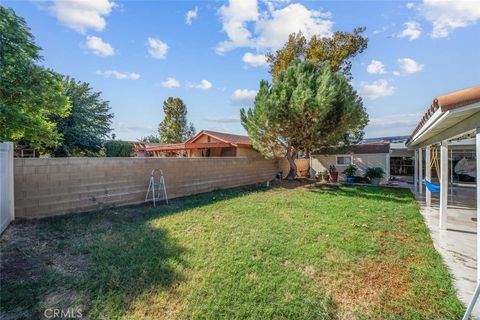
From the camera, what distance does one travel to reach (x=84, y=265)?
3865 mm

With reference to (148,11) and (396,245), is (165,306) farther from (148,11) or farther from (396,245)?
(148,11)

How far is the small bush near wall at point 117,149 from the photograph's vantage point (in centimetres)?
1736

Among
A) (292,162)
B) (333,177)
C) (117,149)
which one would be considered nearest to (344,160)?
(333,177)

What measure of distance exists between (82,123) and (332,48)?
59.8 ft

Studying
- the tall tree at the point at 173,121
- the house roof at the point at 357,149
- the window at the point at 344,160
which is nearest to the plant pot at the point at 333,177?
the house roof at the point at 357,149

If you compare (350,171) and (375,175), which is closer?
(375,175)

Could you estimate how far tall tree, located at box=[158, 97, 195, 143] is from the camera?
33812 millimetres

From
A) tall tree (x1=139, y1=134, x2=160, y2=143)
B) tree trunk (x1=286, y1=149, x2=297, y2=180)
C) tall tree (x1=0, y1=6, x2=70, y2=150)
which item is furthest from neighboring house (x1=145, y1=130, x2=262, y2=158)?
tall tree (x1=139, y1=134, x2=160, y2=143)

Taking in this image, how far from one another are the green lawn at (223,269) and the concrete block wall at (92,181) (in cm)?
62

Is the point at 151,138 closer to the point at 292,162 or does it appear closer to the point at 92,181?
the point at 292,162

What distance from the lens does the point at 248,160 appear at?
14.7 metres

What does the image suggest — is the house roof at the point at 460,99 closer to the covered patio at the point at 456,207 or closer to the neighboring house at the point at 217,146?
the covered patio at the point at 456,207

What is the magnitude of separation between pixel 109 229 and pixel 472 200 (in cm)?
1401

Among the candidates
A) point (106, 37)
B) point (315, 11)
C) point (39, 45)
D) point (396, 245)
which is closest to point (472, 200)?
point (396, 245)
